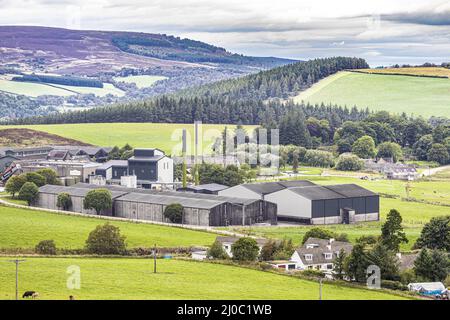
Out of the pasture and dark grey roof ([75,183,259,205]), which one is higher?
the pasture

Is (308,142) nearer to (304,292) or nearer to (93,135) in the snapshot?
(93,135)

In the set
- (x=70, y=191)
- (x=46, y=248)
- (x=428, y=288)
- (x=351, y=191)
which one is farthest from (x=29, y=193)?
(x=428, y=288)

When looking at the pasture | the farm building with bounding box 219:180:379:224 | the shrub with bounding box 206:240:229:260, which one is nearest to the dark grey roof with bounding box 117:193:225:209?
the farm building with bounding box 219:180:379:224

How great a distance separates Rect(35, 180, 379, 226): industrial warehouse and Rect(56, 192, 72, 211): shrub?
0.29 meters

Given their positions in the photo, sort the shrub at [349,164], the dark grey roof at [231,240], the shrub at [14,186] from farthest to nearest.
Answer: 1. the shrub at [349,164]
2. the shrub at [14,186]
3. the dark grey roof at [231,240]

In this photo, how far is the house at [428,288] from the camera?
Answer: 24.9m

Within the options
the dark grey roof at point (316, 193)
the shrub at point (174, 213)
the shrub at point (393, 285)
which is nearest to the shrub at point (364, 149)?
the dark grey roof at point (316, 193)

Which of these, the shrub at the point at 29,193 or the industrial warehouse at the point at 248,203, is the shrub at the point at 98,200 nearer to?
the industrial warehouse at the point at 248,203

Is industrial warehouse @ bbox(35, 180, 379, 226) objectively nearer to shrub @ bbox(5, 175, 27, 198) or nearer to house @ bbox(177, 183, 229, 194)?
house @ bbox(177, 183, 229, 194)

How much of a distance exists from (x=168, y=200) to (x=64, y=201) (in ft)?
19.4

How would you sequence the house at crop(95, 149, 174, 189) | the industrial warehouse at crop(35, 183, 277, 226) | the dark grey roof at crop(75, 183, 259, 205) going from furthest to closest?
the house at crop(95, 149, 174, 189)
the dark grey roof at crop(75, 183, 259, 205)
the industrial warehouse at crop(35, 183, 277, 226)

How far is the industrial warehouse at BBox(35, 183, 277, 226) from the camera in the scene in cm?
4244

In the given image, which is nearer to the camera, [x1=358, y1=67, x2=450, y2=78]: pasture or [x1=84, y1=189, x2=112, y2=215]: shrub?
[x1=84, y1=189, x2=112, y2=215]: shrub

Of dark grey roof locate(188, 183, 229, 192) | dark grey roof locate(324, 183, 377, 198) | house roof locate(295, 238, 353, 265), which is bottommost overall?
dark grey roof locate(188, 183, 229, 192)
